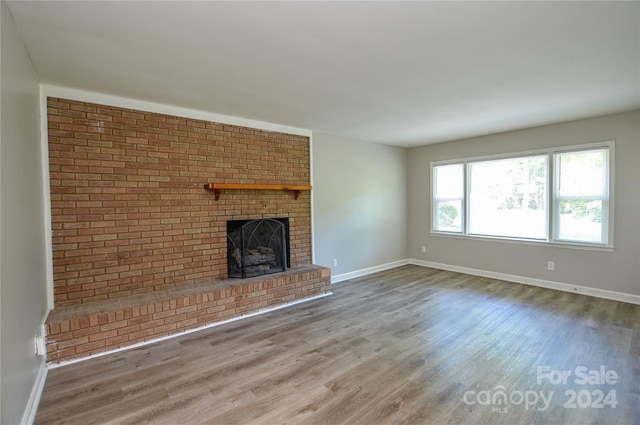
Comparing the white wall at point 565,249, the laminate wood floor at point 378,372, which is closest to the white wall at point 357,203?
the white wall at point 565,249

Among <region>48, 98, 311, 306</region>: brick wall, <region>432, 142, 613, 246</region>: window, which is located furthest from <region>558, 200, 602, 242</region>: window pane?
<region>48, 98, 311, 306</region>: brick wall

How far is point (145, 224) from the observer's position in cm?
322

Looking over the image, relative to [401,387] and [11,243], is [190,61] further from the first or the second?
[401,387]

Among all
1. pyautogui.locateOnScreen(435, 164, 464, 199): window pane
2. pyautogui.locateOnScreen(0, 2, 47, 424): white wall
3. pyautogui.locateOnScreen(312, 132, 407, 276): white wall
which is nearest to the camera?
pyautogui.locateOnScreen(0, 2, 47, 424): white wall

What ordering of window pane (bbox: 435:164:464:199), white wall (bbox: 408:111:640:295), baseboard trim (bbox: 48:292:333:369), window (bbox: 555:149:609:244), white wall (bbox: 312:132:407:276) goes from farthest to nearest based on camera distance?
1. window pane (bbox: 435:164:464:199)
2. white wall (bbox: 312:132:407:276)
3. window (bbox: 555:149:609:244)
4. white wall (bbox: 408:111:640:295)
5. baseboard trim (bbox: 48:292:333:369)

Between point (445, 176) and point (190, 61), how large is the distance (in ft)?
15.8

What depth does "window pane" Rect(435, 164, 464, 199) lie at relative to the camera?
5.47 m

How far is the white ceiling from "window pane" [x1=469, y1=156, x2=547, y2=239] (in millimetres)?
1238

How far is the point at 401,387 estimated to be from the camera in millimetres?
2127

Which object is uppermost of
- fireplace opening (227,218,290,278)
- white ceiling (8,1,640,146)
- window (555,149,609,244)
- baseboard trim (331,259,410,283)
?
white ceiling (8,1,640,146)

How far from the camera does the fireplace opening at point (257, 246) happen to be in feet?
12.5

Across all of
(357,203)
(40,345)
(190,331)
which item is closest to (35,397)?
(40,345)

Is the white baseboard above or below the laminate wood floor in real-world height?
above

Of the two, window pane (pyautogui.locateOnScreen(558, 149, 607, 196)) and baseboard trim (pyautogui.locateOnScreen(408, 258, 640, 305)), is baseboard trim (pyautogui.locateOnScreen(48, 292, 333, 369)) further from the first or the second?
window pane (pyautogui.locateOnScreen(558, 149, 607, 196))
